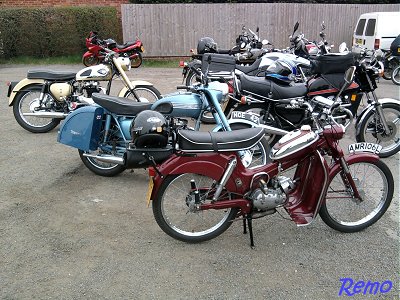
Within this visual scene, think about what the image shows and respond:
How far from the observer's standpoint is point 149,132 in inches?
129

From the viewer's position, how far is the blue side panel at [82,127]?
176 inches

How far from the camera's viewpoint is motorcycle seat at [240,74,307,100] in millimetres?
5105

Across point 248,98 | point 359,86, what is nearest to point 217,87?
point 248,98

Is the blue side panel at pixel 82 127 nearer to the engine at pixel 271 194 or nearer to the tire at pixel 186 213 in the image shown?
the tire at pixel 186 213

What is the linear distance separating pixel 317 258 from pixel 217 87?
2115 mm

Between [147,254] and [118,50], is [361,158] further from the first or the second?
[118,50]

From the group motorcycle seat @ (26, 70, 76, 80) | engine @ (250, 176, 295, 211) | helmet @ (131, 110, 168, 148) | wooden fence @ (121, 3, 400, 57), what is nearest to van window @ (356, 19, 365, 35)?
wooden fence @ (121, 3, 400, 57)

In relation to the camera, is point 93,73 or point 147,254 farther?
point 93,73

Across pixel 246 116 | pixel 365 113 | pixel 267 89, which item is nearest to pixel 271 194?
pixel 246 116

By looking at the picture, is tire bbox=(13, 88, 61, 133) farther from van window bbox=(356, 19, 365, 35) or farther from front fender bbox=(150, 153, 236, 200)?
van window bbox=(356, 19, 365, 35)

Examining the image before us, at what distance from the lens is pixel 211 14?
13758 millimetres

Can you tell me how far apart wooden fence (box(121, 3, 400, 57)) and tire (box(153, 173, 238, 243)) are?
441 inches

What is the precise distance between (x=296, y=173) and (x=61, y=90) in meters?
3.94

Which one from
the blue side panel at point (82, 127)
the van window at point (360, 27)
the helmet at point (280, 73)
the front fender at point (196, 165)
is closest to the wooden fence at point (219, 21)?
the van window at point (360, 27)
